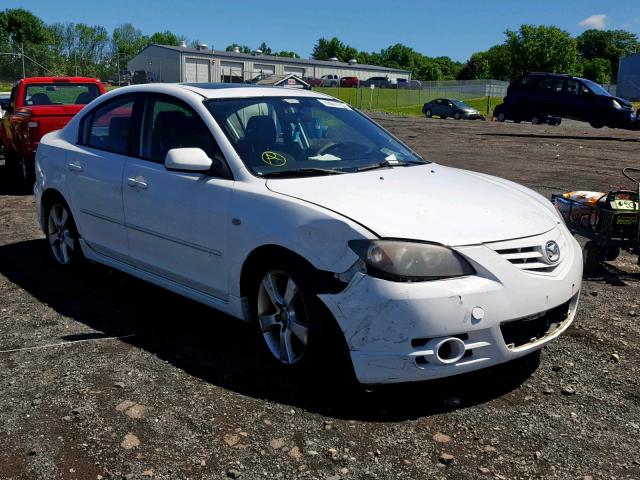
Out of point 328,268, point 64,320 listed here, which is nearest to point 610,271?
point 328,268

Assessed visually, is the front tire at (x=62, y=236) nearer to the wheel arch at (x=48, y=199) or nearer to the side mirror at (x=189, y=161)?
the wheel arch at (x=48, y=199)

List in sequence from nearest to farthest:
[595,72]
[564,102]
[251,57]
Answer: [564,102] < [251,57] < [595,72]

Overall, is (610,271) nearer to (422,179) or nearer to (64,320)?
(422,179)

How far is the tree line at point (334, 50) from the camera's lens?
52819 millimetres

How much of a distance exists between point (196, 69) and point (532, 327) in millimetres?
77068

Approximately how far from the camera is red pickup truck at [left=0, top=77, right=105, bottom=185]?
1087 cm

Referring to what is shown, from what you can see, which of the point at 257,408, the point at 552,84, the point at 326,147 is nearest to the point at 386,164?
the point at 326,147

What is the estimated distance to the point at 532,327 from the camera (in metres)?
3.80

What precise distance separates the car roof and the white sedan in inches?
0.7

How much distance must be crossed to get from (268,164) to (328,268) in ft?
3.47

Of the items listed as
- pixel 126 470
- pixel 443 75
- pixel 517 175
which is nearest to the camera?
pixel 126 470

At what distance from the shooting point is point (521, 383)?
4.04m

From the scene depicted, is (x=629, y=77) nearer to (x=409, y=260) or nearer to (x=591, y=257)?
(x=591, y=257)

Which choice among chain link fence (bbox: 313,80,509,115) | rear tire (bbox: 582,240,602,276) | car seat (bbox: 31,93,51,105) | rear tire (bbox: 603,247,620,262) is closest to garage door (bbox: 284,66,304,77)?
chain link fence (bbox: 313,80,509,115)
